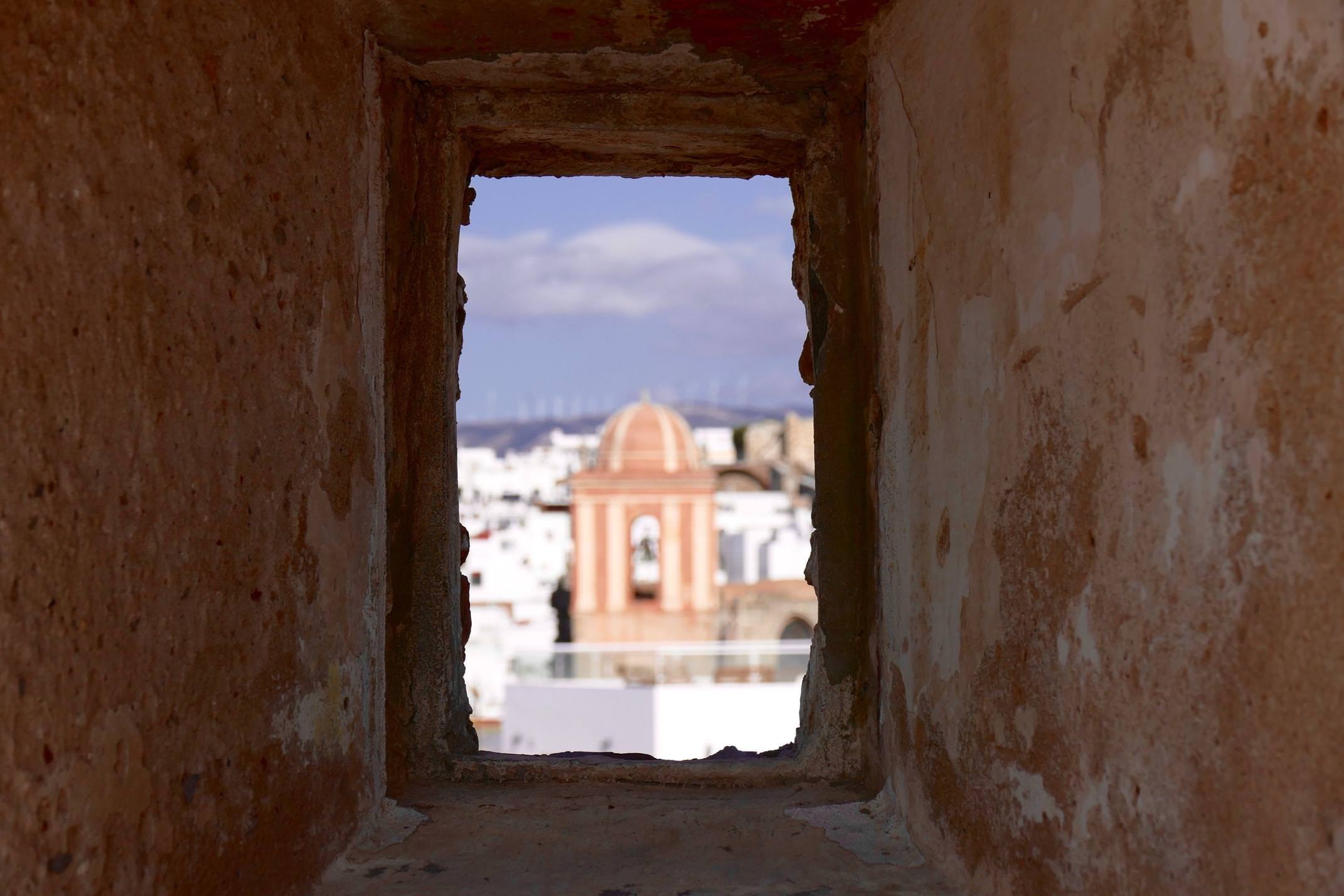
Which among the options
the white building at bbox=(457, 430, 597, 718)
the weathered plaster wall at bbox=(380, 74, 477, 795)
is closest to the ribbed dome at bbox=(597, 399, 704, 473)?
the white building at bbox=(457, 430, 597, 718)

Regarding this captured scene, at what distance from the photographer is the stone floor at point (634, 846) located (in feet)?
5.81

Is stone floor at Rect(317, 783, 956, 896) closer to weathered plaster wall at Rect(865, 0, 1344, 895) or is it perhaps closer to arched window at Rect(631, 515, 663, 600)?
weathered plaster wall at Rect(865, 0, 1344, 895)

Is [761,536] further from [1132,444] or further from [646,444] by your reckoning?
[1132,444]

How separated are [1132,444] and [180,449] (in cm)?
106

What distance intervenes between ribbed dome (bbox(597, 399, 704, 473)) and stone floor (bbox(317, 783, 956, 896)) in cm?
2102

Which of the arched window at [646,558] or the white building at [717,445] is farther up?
the white building at [717,445]

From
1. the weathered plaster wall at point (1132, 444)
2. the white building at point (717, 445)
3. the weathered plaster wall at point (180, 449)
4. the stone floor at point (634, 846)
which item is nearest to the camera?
the weathered plaster wall at point (1132, 444)

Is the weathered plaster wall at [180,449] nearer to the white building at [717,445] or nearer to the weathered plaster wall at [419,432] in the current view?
the weathered plaster wall at [419,432]

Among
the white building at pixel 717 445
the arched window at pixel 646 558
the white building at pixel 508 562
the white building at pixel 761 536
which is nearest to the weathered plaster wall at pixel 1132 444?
the white building at pixel 508 562

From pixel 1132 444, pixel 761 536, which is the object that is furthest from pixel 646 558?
pixel 1132 444

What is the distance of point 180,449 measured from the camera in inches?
54.6

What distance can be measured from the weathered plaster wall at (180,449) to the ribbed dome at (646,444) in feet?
70.2

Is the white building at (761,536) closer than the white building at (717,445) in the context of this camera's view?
Yes

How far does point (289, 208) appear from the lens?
1725mm
